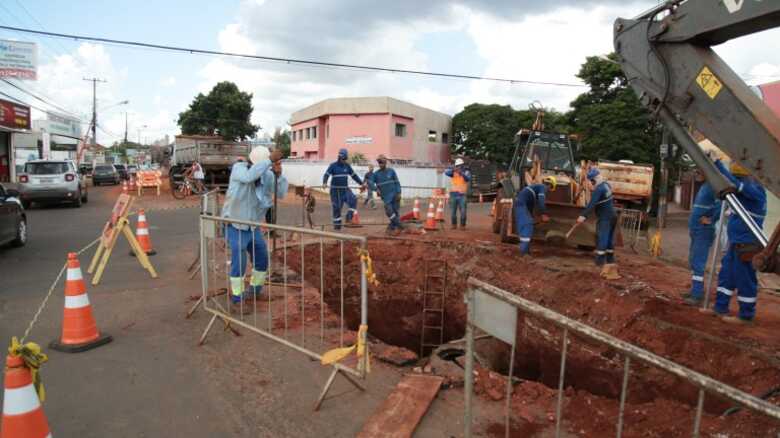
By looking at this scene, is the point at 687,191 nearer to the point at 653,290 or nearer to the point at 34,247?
→ the point at 653,290

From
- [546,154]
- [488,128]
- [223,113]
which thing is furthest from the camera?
[223,113]

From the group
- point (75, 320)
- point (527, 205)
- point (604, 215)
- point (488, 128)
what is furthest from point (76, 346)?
point (488, 128)

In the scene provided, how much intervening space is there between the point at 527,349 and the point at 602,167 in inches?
469

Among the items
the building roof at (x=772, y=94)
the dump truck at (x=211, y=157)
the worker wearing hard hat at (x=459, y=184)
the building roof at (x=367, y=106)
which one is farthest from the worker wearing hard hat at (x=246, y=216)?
the building roof at (x=367, y=106)

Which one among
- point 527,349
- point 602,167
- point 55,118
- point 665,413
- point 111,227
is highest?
point 55,118

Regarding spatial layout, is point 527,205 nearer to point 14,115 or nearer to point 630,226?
point 630,226

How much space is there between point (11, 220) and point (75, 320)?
6160 millimetres

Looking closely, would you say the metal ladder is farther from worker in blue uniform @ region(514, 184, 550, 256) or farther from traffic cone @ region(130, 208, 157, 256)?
traffic cone @ region(130, 208, 157, 256)

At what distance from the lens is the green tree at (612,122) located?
68.6ft

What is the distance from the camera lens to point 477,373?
4148 millimetres

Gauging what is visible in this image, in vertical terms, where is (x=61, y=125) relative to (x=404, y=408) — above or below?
above

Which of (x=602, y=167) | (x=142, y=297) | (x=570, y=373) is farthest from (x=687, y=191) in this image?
(x=142, y=297)

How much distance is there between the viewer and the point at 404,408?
3.37 metres

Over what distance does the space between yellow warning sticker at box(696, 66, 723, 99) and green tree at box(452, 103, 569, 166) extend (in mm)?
32409
